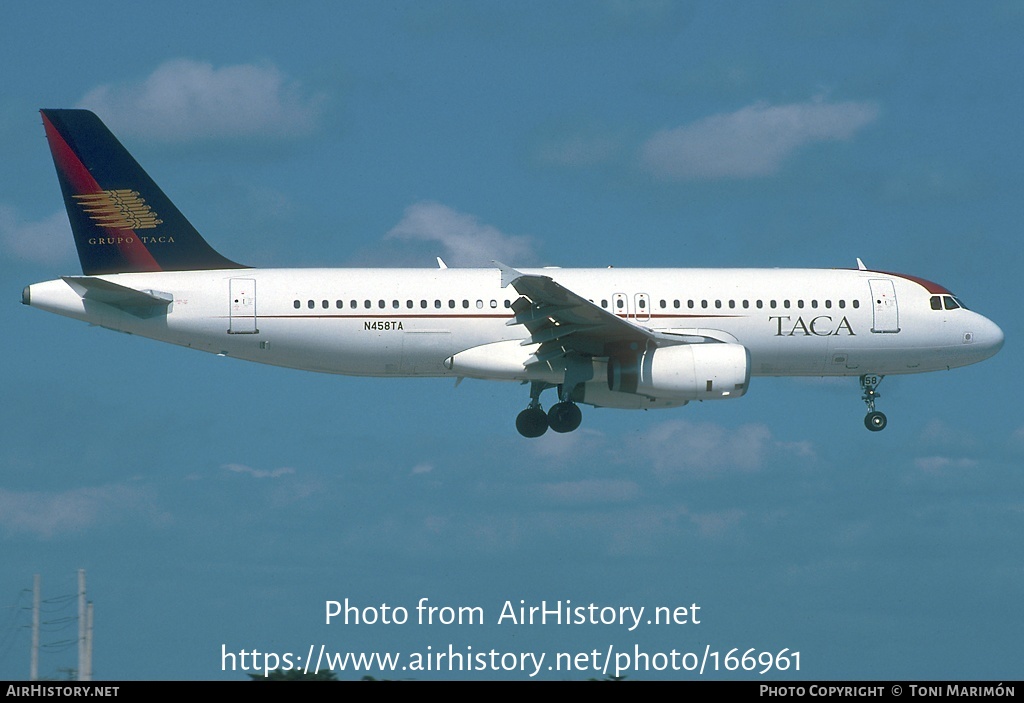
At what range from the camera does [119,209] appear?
3903cm

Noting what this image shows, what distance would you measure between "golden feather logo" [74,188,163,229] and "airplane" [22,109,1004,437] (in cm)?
4

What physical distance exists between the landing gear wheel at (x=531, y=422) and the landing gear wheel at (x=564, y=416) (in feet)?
0.97

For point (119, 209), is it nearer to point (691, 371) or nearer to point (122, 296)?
point (122, 296)

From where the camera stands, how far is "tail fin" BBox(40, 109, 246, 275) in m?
38.6

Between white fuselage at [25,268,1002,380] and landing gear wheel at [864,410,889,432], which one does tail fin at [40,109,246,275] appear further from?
landing gear wheel at [864,410,889,432]

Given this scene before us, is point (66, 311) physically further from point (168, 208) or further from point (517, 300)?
point (517, 300)

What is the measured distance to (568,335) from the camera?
37.4 m

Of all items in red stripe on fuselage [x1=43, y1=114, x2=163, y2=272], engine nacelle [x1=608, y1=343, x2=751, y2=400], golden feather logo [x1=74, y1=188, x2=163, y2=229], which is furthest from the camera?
golden feather logo [x1=74, y1=188, x2=163, y2=229]

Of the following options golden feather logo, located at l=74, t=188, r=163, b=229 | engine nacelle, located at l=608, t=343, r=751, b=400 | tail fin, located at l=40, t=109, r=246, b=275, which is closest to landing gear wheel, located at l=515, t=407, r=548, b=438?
engine nacelle, located at l=608, t=343, r=751, b=400

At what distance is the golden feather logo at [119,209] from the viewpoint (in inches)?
1531

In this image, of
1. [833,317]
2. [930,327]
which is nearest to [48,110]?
[833,317]

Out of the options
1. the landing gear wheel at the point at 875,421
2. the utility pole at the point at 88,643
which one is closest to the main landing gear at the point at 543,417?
the landing gear wheel at the point at 875,421

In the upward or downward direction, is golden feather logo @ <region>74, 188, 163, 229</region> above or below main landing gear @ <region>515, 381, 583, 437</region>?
above

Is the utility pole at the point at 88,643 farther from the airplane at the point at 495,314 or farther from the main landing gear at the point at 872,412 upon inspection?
the main landing gear at the point at 872,412
